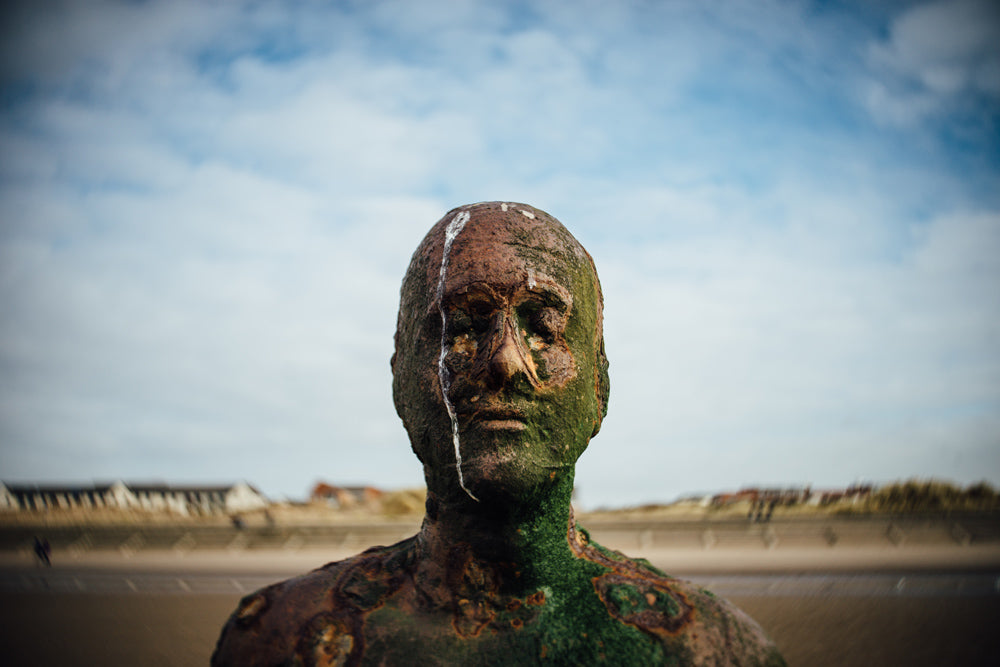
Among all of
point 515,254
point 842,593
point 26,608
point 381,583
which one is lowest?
point 26,608

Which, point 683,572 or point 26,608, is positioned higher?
point 683,572

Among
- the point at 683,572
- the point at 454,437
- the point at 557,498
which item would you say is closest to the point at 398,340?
the point at 454,437

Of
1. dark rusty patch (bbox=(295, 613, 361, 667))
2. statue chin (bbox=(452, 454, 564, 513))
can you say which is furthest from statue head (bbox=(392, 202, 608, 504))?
dark rusty patch (bbox=(295, 613, 361, 667))

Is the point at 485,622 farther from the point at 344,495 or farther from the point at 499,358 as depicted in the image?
the point at 344,495

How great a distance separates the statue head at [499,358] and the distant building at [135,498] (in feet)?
77.9

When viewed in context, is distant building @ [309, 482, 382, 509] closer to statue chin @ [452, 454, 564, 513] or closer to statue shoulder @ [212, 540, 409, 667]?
statue shoulder @ [212, 540, 409, 667]

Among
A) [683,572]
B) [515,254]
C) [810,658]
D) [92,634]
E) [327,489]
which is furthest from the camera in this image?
[327,489]

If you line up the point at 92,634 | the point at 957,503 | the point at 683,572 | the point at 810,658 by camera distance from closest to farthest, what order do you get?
the point at 810,658, the point at 92,634, the point at 683,572, the point at 957,503

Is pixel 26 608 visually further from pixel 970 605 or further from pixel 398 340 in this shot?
pixel 970 605

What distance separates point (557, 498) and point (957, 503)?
14567 millimetres

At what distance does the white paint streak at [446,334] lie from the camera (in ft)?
9.84

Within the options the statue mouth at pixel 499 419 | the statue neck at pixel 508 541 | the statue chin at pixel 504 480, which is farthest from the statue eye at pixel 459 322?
the statue neck at pixel 508 541

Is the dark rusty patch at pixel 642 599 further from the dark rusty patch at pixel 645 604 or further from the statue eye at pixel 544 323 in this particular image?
the statue eye at pixel 544 323

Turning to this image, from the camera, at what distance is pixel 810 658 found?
6910 millimetres
